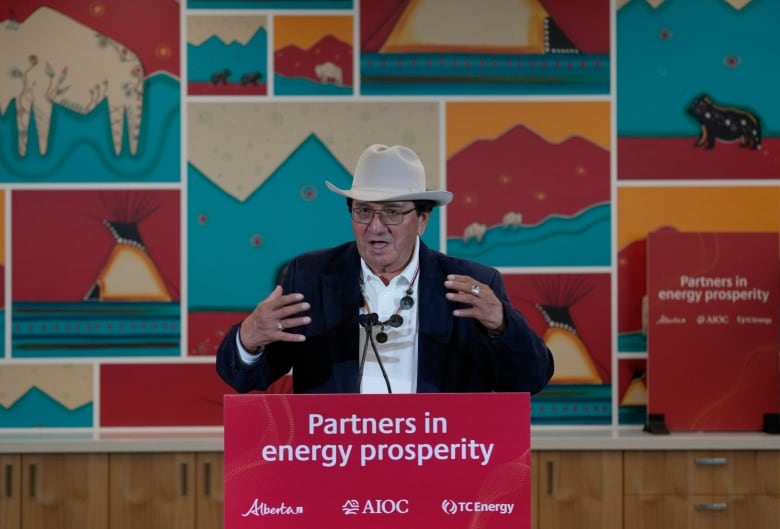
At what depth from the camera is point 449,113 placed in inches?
166

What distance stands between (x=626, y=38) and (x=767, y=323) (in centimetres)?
135

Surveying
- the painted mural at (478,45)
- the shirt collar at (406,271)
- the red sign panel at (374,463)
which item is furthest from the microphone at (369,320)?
the painted mural at (478,45)

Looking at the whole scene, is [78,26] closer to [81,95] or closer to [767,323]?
[81,95]

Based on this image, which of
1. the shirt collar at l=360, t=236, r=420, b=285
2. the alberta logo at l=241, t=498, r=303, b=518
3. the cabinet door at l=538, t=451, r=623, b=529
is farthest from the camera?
the cabinet door at l=538, t=451, r=623, b=529

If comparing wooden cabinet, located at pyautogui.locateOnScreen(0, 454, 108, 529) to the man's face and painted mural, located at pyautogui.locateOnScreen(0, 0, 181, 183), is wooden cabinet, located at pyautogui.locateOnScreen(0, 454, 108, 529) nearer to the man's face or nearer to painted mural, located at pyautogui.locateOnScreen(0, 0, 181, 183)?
painted mural, located at pyautogui.locateOnScreen(0, 0, 181, 183)

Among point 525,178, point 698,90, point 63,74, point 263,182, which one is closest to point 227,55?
point 263,182

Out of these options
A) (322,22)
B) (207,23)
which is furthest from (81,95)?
(322,22)

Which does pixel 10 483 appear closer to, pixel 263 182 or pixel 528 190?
pixel 263 182

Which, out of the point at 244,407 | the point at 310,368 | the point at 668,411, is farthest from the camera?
the point at 668,411

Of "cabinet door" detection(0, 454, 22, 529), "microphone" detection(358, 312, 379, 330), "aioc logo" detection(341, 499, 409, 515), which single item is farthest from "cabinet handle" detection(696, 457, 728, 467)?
"cabinet door" detection(0, 454, 22, 529)

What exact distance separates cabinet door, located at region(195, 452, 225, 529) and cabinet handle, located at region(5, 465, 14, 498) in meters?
0.74

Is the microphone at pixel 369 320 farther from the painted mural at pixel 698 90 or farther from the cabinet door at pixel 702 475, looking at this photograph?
the painted mural at pixel 698 90

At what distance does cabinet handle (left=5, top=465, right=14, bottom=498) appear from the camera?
390 centimetres

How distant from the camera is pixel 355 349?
7.45 ft
